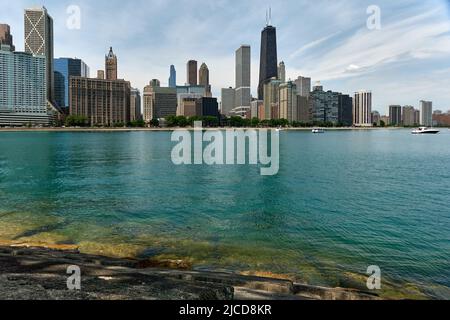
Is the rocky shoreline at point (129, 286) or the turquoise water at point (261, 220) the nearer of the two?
the rocky shoreline at point (129, 286)

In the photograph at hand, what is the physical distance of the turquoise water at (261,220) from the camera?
2081cm

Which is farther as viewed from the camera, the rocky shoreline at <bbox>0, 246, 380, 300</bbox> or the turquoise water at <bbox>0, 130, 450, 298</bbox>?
the turquoise water at <bbox>0, 130, 450, 298</bbox>

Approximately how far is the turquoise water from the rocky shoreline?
4.83m

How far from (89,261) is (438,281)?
62.3ft

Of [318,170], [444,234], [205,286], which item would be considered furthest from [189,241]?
[318,170]

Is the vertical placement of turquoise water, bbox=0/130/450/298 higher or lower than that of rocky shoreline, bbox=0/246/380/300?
lower

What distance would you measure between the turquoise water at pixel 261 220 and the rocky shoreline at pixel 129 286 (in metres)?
4.83

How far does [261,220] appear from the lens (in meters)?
31.2

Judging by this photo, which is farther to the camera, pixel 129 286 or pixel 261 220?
pixel 261 220

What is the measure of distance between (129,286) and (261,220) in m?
20.3

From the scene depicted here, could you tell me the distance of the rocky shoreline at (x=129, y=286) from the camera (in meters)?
11.1

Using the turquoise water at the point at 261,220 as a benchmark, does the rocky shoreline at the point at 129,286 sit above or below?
above

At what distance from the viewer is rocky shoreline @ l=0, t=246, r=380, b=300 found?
1105 centimetres

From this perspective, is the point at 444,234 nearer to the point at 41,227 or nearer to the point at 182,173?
the point at 41,227
